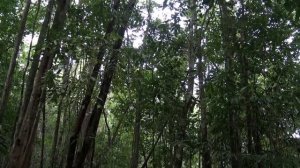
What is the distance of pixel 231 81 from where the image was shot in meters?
5.44

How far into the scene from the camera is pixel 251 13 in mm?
6004

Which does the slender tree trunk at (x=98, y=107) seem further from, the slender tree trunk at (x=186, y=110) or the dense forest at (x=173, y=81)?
the slender tree trunk at (x=186, y=110)

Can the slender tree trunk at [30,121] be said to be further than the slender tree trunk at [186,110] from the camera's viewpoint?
No

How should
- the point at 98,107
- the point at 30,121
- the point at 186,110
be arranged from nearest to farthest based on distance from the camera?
→ the point at 30,121 → the point at 98,107 → the point at 186,110

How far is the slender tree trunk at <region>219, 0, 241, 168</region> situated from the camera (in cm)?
507

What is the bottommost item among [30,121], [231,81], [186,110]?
[30,121]

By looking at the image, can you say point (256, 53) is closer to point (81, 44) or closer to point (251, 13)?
point (251, 13)

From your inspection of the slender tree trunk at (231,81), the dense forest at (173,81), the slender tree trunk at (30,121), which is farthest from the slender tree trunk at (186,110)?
the slender tree trunk at (30,121)

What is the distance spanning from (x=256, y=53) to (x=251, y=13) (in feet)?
2.35

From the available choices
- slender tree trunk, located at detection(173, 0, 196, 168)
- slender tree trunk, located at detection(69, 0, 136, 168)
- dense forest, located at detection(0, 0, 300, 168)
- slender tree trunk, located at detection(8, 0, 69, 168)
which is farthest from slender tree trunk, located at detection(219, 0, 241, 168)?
slender tree trunk, located at detection(8, 0, 69, 168)

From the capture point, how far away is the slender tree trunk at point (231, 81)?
507cm

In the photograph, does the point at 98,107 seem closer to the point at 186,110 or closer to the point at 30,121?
the point at 30,121

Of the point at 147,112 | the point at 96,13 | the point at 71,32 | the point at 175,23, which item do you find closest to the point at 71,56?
the point at 71,32

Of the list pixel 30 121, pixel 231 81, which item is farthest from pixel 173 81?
pixel 30 121
